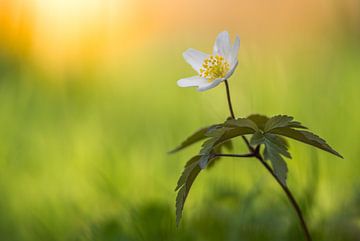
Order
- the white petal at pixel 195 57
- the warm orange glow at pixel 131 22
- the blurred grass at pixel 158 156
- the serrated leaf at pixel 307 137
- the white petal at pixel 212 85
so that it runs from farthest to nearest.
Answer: the warm orange glow at pixel 131 22 → the blurred grass at pixel 158 156 → the white petal at pixel 195 57 → the white petal at pixel 212 85 → the serrated leaf at pixel 307 137

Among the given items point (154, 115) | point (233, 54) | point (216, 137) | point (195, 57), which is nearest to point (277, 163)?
point (216, 137)

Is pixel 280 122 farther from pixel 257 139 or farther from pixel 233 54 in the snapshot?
pixel 233 54

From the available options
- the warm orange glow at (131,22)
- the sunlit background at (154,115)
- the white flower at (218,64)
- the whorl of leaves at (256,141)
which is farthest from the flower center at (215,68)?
the warm orange glow at (131,22)

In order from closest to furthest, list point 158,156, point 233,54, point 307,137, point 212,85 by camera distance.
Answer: point 307,137, point 212,85, point 233,54, point 158,156

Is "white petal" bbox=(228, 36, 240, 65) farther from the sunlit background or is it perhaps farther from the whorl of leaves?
the sunlit background

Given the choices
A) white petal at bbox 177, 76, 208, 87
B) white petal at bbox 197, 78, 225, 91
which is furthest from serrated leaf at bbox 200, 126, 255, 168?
white petal at bbox 177, 76, 208, 87

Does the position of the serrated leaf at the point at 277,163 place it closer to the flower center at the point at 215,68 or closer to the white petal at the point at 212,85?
the white petal at the point at 212,85

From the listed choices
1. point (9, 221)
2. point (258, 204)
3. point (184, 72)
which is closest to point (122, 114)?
point (184, 72)
